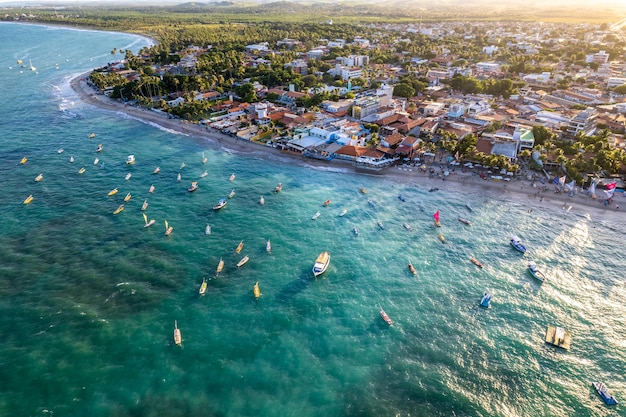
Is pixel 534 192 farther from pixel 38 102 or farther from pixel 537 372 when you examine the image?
pixel 38 102

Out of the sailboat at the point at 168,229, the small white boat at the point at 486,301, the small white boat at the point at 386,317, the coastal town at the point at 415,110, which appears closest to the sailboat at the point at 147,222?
the sailboat at the point at 168,229

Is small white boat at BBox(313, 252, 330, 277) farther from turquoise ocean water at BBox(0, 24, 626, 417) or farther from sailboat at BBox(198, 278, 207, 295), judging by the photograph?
sailboat at BBox(198, 278, 207, 295)

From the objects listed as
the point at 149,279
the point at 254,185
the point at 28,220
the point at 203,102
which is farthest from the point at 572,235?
the point at 203,102

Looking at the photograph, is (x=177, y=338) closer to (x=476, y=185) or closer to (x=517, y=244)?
(x=517, y=244)

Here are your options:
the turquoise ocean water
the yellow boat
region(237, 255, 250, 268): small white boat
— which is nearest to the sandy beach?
the turquoise ocean water

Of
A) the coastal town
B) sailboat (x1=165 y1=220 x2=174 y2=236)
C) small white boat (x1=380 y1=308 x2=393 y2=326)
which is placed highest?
the coastal town

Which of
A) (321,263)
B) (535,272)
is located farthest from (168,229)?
(535,272)
